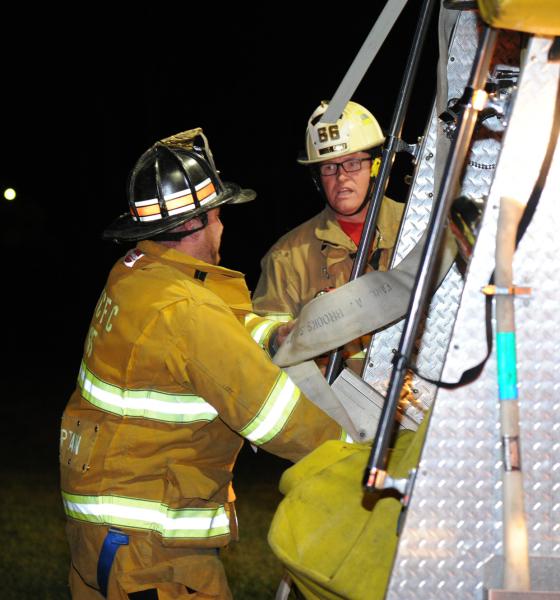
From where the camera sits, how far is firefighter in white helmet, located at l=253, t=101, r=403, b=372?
5.41 m

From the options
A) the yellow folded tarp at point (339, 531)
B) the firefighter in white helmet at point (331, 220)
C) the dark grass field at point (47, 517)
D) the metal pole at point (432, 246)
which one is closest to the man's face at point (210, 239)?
the yellow folded tarp at point (339, 531)

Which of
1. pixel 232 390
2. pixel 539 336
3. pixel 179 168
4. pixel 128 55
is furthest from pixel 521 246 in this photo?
pixel 128 55

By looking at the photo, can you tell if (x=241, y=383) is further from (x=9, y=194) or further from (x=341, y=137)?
(x=9, y=194)

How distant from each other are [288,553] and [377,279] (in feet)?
3.39

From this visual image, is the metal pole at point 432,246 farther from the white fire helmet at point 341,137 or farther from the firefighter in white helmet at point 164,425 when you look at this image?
the white fire helmet at point 341,137

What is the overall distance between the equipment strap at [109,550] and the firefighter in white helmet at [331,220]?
6.73 feet

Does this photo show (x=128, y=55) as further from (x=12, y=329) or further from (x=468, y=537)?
(x=468, y=537)

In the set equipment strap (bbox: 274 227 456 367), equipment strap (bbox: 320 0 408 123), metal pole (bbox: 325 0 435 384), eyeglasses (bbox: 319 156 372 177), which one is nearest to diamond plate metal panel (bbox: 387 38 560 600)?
equipment strap (bbox: 320 0 408 123)

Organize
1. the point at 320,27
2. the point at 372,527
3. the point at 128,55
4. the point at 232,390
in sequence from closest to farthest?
the point at 372,527, the point at 232,390, the point at 320,27, the point at 128,55

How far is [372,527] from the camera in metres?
2.62

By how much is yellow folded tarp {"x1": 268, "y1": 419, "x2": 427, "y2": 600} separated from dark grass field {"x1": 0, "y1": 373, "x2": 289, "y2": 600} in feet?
11.6

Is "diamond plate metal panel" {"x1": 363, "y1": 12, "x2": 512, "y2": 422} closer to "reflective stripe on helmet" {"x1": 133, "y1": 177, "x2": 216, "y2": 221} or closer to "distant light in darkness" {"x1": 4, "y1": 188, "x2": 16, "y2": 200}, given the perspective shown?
"reflective stripe on helmet" {"x1": 133, "y1": 177, "x2": 216, "y2": 221}

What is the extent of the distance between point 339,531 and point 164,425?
1.01 m

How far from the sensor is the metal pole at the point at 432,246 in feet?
7.66
